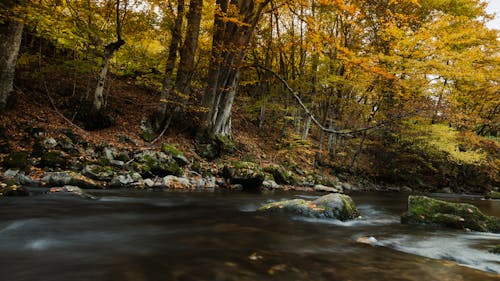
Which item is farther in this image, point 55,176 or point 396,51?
point 396,51

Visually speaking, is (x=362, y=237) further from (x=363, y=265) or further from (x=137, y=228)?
(x=137, y=228)

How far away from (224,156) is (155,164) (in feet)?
12.2

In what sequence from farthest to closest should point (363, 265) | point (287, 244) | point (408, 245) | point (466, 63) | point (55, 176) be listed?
point (466, 63), point (55, 176), point (408, 245), point (287, 244), point (363, 265)

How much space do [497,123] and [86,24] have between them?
21.7 m

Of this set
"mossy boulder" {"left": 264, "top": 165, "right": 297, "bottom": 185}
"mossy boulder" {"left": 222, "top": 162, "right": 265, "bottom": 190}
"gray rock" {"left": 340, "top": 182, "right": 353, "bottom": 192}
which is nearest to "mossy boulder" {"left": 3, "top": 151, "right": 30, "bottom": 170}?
"mossy boulder" {"left": 222, "top": 162, "right": 265, "bottom": 190}

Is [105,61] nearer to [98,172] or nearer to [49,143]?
[49,143]

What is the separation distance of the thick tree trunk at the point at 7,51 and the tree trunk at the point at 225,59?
5.89m

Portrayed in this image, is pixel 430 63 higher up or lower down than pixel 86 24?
higher up

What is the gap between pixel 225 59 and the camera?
39.5 feet

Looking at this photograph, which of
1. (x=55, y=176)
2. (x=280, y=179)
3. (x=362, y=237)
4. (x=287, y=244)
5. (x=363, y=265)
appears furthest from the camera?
(x=280, y=179)

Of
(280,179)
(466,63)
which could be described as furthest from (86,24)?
(466,63)

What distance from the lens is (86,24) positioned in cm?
967

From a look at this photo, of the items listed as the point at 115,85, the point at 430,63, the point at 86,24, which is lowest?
the point at 115,85

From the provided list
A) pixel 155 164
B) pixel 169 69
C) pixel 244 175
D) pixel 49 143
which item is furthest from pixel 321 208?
pixel 169 69
